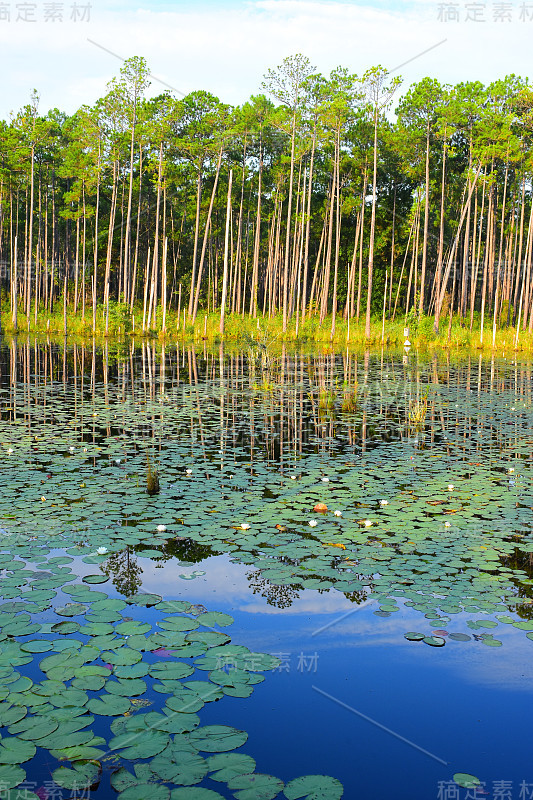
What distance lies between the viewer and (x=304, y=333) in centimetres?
3050

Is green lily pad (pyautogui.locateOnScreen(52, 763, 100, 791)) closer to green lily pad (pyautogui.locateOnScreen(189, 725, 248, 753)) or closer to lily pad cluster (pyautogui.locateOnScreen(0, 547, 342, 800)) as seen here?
lily pad cluster (pyautogui.locateOnScreen(0, 547, 342, 800))

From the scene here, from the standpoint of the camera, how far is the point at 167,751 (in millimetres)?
2494

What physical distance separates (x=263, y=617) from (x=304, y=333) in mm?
27220

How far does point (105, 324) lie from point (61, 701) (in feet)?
98.9

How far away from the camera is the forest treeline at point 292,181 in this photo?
1224 inches

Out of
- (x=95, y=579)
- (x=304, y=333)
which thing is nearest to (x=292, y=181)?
(x=304, y=333)

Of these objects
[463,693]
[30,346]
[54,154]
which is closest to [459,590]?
[463,693]

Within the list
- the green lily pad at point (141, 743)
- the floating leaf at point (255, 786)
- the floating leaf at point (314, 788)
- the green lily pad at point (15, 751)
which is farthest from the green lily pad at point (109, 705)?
the floating leaf at point (314, 788)

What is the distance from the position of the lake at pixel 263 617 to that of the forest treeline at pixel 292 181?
21739 mm

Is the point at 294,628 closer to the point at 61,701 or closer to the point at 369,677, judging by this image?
the point at 369,677

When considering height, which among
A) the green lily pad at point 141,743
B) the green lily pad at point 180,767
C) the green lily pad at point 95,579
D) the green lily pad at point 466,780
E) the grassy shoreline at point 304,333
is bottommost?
the green lily pad at point 466,780

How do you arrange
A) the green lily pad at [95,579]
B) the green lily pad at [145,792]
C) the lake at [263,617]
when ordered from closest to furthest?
the green lily pad at [145,792]
the lake at [263,617]
the green lily pad at [95,579]

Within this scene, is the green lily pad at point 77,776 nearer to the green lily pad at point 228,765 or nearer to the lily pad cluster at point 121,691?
the lily pad cluster at point 121,691

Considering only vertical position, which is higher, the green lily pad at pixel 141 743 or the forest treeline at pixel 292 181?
the forest treeline at pixel 292 181
